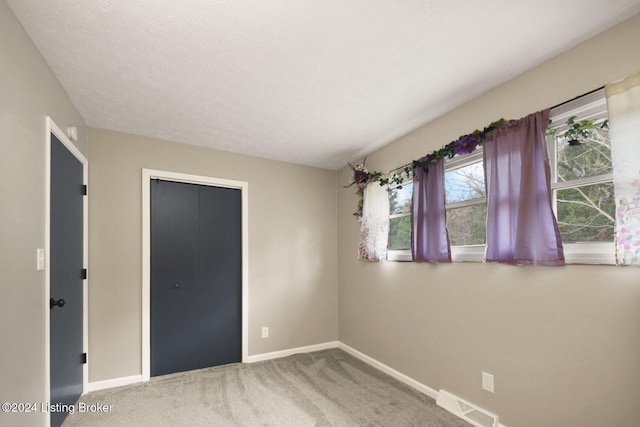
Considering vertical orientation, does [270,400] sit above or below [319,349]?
above

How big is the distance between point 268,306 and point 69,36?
3.03 metres

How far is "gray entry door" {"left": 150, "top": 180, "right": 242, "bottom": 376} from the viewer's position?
3164 mm

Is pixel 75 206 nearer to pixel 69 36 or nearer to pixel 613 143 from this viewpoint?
pixel 69 36

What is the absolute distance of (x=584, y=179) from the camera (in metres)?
1.77

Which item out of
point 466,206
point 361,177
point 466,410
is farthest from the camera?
point 361,177

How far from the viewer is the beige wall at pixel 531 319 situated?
1575mm

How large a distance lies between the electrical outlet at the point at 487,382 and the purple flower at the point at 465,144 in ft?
5.39

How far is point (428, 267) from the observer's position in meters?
2.73

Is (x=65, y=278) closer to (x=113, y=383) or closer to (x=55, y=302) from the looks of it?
(x=55, y=302)

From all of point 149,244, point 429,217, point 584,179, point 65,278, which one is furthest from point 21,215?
point 584,179

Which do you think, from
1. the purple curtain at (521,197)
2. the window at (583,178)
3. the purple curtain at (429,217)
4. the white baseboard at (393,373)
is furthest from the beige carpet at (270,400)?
the window at (583,178)

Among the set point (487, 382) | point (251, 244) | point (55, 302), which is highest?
point (251, 244)

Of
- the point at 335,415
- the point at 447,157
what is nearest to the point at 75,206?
the point at 335,415

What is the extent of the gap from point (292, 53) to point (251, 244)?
2.36 metres
